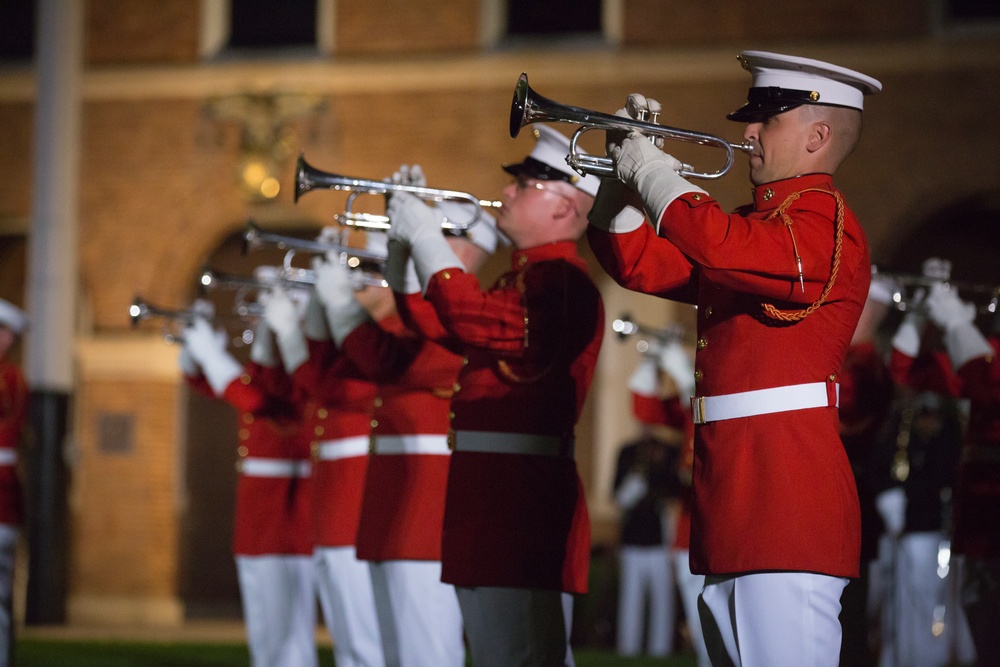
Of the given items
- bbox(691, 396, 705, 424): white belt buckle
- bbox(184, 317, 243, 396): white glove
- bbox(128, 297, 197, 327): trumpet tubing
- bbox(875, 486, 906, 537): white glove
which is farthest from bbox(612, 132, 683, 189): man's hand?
bbox(875, 486, 906, 537): white glove

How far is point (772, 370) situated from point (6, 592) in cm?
468

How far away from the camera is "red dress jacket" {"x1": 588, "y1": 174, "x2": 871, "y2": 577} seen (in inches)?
121

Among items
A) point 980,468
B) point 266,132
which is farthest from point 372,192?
point 266,132

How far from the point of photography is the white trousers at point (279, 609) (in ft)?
21.6

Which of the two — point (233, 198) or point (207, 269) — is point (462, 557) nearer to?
point (207, 269)

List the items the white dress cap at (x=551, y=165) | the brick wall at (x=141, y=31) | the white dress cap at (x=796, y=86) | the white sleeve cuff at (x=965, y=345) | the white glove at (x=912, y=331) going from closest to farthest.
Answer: the white dress cap at (x=796, y=86), the white dress cap at (x=551, y=165), the white sleeve cuff at (x=965, y=345), the white glove at (x=912, y=331), the brick wall at (x=141, y=31)

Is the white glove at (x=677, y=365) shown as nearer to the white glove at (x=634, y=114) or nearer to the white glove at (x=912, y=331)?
the white glove at (x=912, y=331)

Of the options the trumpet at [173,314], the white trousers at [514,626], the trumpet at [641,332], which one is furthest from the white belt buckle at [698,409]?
the trumpet at [641,332]

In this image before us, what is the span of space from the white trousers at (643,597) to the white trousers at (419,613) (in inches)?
231

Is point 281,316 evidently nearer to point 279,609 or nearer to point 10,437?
point 279,609

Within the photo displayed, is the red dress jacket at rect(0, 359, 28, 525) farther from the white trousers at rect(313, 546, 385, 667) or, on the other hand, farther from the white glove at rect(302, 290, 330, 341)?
the white glove at rect(302, 290, 330, 341)

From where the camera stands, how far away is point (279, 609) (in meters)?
6.59

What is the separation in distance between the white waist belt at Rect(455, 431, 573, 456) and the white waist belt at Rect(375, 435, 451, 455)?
82 cm

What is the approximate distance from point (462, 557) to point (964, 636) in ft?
23.1
